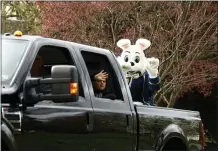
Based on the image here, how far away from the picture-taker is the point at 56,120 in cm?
374

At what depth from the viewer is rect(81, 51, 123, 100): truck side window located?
4984mm

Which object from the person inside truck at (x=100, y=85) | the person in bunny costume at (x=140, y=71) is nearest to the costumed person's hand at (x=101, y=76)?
the person inside truck at (x=100, y=85)

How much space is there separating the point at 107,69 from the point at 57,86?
177 cm

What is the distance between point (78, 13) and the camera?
40.3ft

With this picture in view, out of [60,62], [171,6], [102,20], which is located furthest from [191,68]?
[60,62]

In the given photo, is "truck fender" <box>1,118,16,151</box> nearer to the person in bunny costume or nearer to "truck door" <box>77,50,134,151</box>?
"truck door" <box>77,50,134,151</box>

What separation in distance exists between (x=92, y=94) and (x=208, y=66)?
9.03 metres

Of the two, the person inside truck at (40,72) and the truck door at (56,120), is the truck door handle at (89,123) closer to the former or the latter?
the truck door at (56,120)

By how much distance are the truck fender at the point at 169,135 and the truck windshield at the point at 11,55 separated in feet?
6.65

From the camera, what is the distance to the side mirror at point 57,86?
3.42 meters

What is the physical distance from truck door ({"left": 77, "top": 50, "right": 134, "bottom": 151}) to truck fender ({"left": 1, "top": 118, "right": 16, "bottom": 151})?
3.37 feet

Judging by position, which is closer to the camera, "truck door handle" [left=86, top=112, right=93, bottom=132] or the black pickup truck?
the black pickup truck

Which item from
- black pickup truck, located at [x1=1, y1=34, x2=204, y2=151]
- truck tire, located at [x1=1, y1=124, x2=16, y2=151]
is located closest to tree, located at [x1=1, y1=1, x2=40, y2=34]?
black pickup truck, located at [x1=1, y1=34, x2=204, y2=151]

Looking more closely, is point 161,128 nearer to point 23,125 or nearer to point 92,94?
point 92,94
